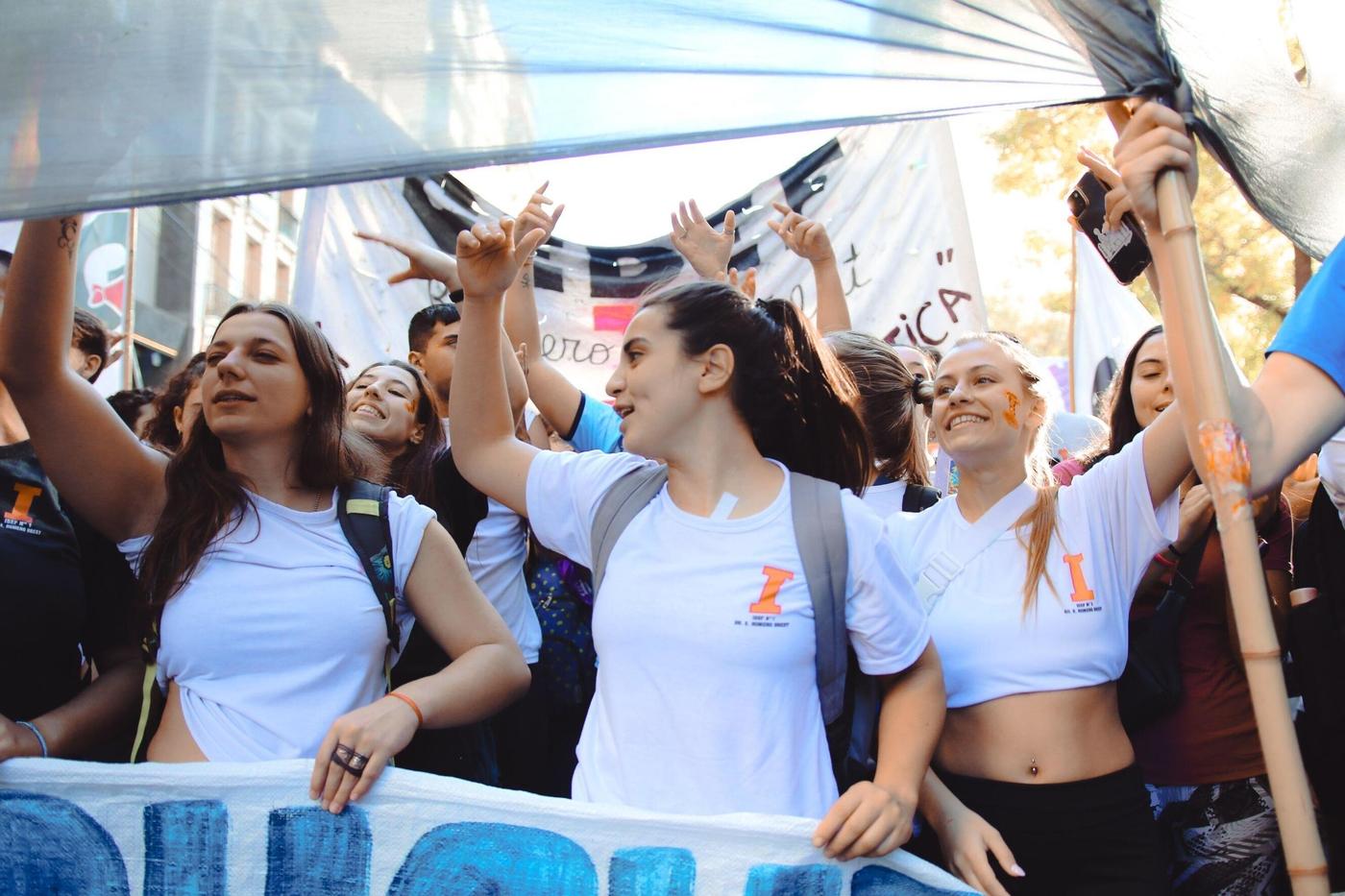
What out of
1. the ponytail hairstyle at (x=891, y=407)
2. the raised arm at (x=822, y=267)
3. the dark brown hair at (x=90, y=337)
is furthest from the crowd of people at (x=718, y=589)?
the dark brown hair at (x=90, y=337)

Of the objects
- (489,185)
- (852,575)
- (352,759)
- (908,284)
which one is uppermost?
(489,185)

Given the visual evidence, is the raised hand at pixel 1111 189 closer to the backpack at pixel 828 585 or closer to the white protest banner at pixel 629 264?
the backpack at pixel 828 585

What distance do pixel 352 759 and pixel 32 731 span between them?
0.65m

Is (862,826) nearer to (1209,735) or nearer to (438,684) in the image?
(438,684)

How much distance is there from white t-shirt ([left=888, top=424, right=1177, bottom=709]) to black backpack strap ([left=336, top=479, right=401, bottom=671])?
3.45ft

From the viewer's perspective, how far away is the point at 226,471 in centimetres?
Answer: 239

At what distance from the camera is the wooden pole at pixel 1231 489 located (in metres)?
1.56

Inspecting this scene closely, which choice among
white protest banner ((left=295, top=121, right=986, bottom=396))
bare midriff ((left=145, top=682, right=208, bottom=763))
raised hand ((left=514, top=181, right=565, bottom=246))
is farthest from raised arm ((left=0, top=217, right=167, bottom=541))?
white protest banner ((left=295, top=121, right=986, bottom=396))

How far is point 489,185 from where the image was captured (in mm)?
5363

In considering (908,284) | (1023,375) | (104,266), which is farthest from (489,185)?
(104,266)

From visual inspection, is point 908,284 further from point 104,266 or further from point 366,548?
point 104,266

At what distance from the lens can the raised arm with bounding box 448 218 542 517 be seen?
7.30 feet

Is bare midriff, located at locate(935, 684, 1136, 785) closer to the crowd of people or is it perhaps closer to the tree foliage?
the crowd of people

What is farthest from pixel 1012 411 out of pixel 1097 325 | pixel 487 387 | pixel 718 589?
pixel 1097 325
